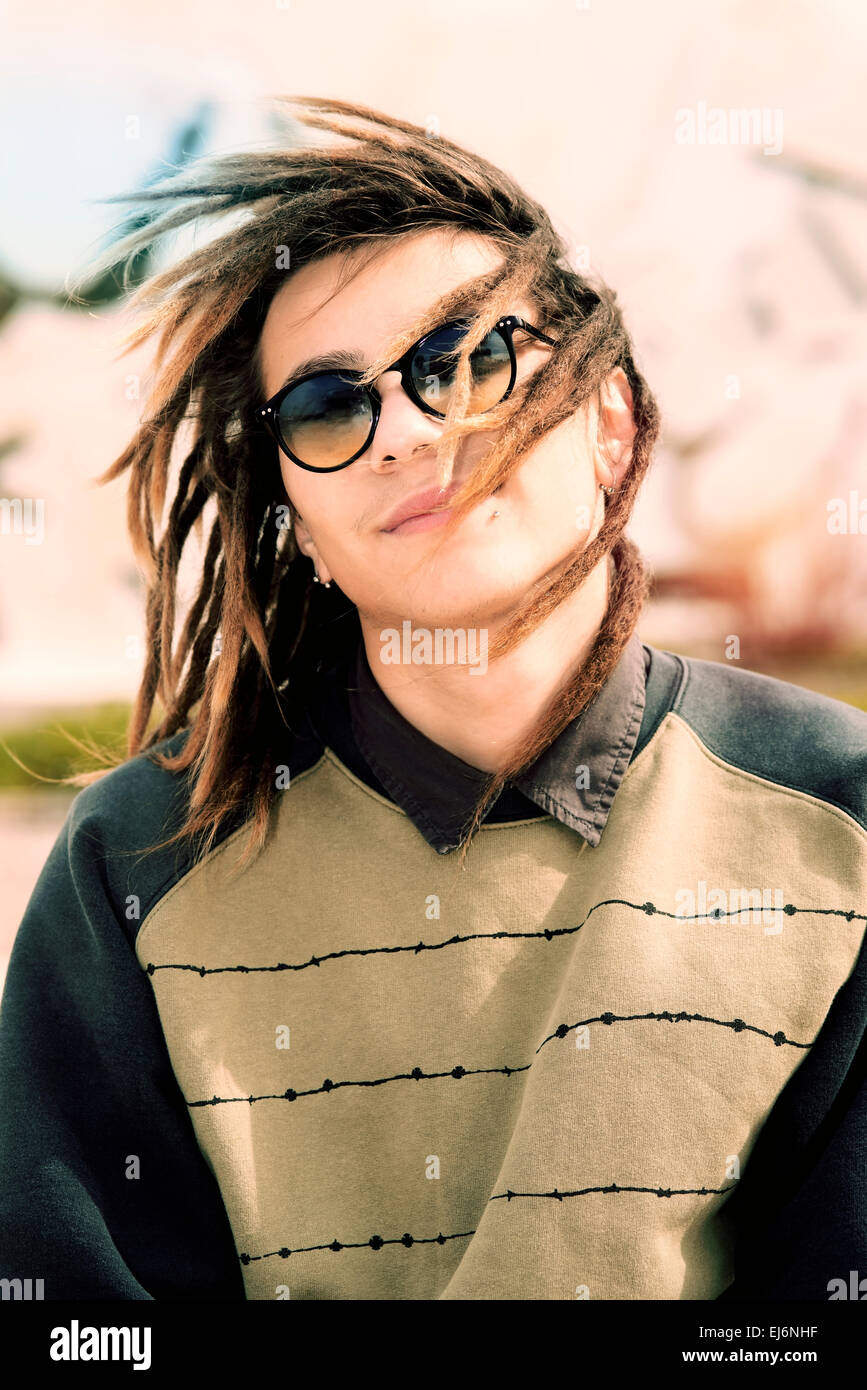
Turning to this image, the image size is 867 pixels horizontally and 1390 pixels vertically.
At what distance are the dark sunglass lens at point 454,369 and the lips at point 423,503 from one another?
0.12m

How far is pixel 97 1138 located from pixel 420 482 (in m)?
1.14

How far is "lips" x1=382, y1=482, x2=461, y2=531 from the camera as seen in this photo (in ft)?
5.60

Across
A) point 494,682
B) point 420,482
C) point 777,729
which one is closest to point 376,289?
point 420,482

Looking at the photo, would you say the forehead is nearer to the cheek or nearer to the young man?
the young man

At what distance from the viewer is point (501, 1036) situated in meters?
1.73

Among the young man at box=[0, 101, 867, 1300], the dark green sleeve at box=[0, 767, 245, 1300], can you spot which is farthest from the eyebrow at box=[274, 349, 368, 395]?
the dark green sleeve at box=[0, 767, 245, 1300]

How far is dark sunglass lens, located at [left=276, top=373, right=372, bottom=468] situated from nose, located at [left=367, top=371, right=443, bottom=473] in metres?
0.03

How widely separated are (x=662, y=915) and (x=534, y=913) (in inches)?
7.8

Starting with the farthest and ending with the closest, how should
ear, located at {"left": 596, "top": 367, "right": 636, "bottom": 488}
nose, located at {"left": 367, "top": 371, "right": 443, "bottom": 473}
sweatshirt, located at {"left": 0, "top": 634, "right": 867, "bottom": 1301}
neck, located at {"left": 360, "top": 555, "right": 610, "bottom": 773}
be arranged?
ear, located at {"left": 596, "top": 367, "right": 636, "bottom": 488} < neck, located at {"left": 360, "top": 555, "right": 610, "bottom": 773} < nose, located at {"left": 367, "top": 371, "right": 443, "bottom": 473} < sweatshirt, located at {"left": 0, "top": 634, "right": 867, "bottom": 1301}

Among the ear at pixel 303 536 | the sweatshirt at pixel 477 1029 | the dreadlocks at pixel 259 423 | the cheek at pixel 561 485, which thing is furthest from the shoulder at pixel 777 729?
the ear at pixel 303 536

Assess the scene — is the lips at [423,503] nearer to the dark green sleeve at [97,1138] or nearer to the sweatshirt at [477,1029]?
the sweatshirt at [477,1029]

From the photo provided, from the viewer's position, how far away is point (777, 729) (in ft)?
5.98

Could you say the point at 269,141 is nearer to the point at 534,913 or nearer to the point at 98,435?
the point at 534,913
